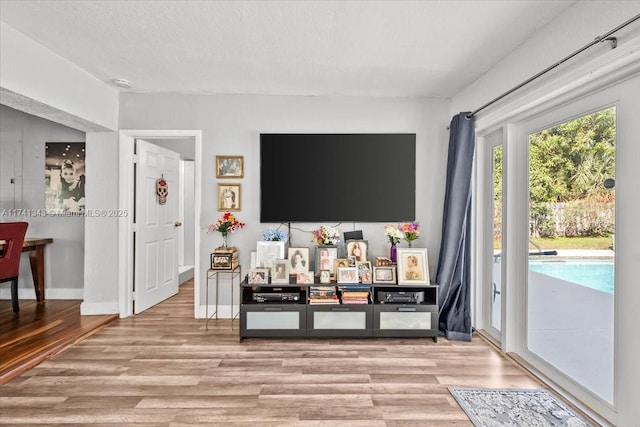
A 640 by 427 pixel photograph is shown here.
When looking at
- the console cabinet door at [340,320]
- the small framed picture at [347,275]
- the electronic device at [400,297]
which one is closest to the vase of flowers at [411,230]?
the electronic device at [400,297]

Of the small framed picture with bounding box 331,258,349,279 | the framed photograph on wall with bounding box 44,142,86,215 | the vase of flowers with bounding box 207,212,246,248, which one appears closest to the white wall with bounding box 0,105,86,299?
the framed photograph on wall with bounding box 44,142,86,215

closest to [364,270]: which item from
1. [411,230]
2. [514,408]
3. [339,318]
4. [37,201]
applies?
[339,318]

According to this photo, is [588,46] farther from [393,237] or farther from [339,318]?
[339,318]

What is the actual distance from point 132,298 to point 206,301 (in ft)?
2.96

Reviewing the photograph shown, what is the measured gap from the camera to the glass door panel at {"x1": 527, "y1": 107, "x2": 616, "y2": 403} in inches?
82.2

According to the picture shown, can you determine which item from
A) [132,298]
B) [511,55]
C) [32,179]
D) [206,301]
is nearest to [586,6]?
[511,55]

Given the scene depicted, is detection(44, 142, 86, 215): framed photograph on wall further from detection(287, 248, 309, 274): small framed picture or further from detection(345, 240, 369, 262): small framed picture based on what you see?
detection(345, 240, 369, 262): small framed picture

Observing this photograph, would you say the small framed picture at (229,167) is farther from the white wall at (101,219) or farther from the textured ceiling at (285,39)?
the white wall at (101,219)

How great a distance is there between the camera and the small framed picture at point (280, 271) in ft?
11.2

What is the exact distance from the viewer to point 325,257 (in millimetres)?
3578

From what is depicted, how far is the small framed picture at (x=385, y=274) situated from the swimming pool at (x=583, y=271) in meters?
1.19

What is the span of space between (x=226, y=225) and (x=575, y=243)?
2983 mm

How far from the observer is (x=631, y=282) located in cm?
188

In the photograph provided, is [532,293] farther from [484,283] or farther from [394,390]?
[394,390]
